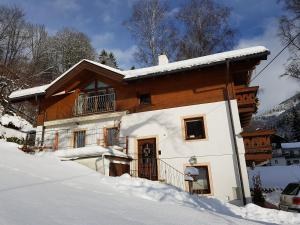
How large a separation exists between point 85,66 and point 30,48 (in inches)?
889

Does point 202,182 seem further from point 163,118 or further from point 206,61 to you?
point 206,61

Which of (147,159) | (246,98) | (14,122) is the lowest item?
(147,159)

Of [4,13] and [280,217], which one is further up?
[4,13]

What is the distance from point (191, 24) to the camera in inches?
898

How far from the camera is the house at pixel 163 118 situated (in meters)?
12.6

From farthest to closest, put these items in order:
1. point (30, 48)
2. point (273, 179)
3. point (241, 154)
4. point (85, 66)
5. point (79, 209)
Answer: point (30, 48) → point (273, 179) → point (85, 66) → point (241, 154) → point (79, 209)

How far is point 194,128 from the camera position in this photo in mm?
13688

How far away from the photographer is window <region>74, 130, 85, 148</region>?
51.5ft

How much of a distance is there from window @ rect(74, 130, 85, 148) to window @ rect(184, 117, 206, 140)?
5.75m

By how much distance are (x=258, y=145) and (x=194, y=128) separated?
2.96m

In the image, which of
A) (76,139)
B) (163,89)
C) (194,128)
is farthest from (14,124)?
(194,128)

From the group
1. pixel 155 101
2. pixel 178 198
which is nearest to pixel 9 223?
pixel 178 198

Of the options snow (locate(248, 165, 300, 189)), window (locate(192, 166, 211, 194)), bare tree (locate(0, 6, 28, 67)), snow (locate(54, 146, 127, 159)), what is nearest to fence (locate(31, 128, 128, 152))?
snow (locate(54, 146, 127, 159))

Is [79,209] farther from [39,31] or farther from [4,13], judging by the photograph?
[39,31]
